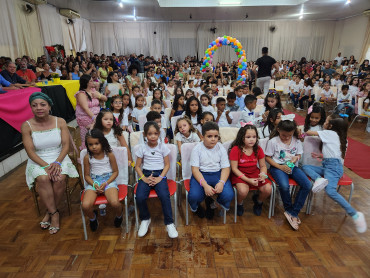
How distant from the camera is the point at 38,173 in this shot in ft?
7.43

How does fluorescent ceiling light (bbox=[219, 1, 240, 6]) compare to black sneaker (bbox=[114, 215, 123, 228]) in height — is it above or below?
Answer: above

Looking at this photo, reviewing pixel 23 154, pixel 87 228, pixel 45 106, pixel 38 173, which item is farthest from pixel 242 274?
pixel 23 154

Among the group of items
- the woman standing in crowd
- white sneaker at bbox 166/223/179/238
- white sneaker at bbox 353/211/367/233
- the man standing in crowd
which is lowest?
white sneaker at bbox 166/223/179/238

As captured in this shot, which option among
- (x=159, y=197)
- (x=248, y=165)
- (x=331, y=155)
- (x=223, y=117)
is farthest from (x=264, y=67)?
(x=159, y=197)

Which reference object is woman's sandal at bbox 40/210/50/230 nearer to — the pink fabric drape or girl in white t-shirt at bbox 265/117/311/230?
the pink fabric drape

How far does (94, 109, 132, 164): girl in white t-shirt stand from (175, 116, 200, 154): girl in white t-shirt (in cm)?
64

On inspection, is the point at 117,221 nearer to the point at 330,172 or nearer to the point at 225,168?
the point at 225,168

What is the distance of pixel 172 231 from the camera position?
2.16 metres

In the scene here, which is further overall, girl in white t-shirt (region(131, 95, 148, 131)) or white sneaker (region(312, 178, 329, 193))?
girl in white t-shirt (region(131, 95, 148, 131))

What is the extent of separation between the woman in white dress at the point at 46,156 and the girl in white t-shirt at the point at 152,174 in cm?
76

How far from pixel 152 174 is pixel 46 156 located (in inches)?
43.5

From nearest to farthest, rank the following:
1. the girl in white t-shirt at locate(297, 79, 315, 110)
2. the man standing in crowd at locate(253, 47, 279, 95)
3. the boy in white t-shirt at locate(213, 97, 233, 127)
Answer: the boy in white t-shirt at locate(213, 97, 233, 127) < the man standing in crowd at locate(253, 47, 279, 95) < the girl in white t-shirt at locate(297, 79, 315, 110)

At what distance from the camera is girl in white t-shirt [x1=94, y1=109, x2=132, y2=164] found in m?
2.65

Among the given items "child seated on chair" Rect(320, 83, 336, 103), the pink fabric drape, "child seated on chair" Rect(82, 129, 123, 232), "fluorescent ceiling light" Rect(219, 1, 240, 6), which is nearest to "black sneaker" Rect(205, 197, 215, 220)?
"child seated on chair" Rect(82, 129, 123, 232)
